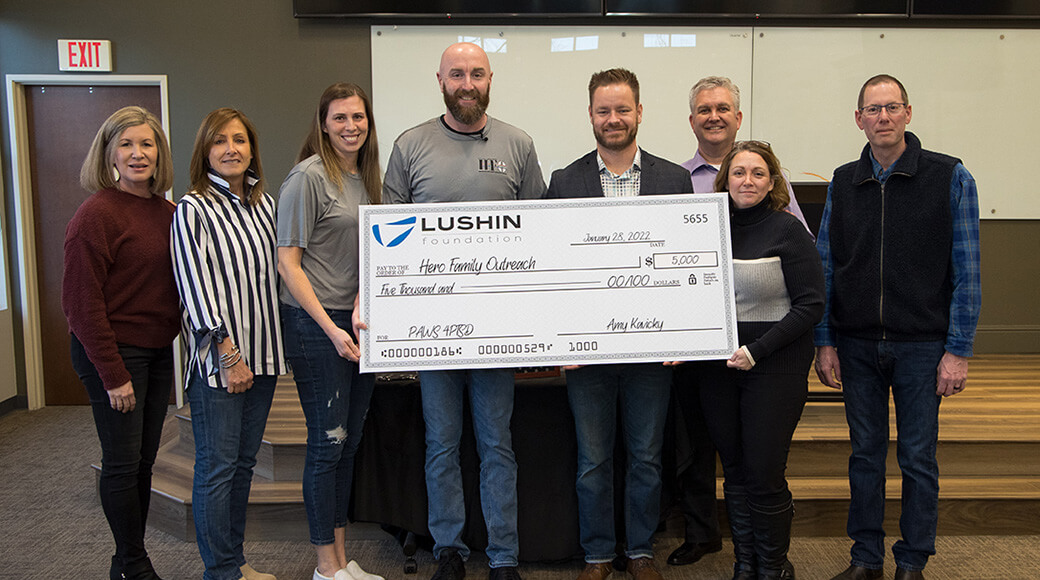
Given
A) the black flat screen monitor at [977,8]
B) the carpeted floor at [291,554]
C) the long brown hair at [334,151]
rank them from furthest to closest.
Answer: the black flat screen monitor at [977,8], the carpeted floor at [291,554], the long brown hair at [334,151]

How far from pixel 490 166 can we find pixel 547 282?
0.42 metres

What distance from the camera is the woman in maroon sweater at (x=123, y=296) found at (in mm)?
2117

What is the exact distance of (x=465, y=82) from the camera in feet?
7.38

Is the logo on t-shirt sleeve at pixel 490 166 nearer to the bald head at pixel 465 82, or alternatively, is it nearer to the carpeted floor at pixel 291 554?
the bald head at pixel 465 82

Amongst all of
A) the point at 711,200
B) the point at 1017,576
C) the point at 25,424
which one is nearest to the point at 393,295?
the point at 711,200

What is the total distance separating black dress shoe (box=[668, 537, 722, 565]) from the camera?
2.65 metres

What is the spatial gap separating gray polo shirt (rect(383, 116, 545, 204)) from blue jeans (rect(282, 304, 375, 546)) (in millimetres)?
473

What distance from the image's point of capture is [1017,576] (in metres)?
2.54

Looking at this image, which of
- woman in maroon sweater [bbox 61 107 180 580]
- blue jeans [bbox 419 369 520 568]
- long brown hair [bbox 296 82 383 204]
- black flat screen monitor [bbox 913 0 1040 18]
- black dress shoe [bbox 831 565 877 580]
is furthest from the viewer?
black flat screen monitor [bbox 913 0 1040 18]

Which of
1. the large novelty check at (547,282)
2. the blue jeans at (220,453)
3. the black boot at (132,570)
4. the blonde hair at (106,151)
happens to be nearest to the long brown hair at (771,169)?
the large novelty check at (547,282)

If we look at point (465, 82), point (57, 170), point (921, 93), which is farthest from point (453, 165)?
point (921, 93)

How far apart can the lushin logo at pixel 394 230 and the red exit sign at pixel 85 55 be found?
3.42 meters

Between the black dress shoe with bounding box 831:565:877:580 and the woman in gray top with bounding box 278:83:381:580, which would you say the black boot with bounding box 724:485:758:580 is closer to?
the black dress shoe with bounding box 831:565:877:580

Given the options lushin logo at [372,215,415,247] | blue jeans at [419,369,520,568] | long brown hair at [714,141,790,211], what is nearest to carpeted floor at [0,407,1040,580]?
blue jeans at [419,369,520,568]
